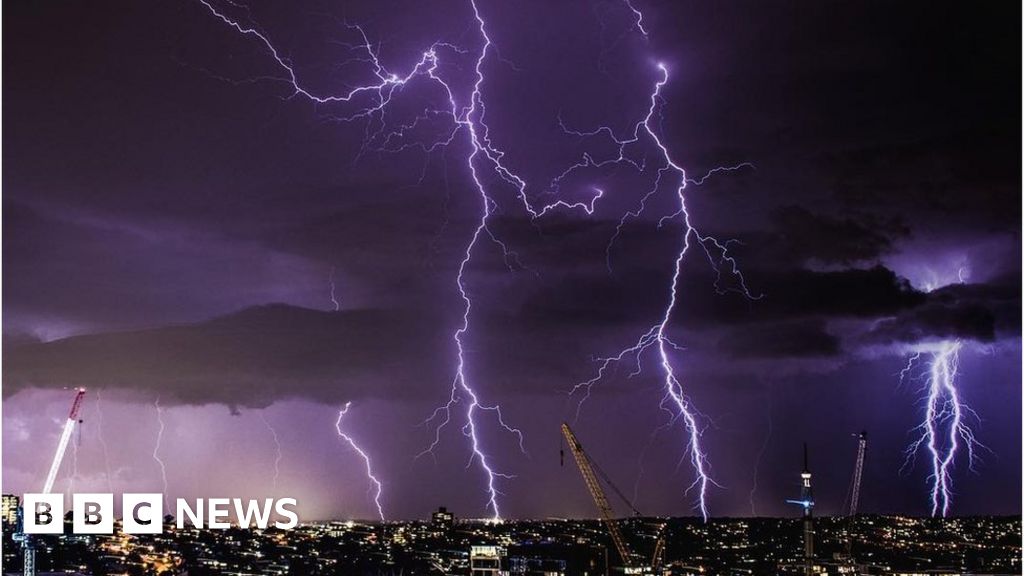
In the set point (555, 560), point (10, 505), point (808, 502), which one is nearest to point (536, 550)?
point (555, 560)

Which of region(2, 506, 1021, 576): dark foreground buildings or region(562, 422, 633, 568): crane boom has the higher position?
region(562, 422, 633, 568): crane boom

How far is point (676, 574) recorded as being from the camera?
134ft

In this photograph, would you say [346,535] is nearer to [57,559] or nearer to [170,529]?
[170,529]

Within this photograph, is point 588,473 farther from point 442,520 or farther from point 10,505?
point 442,520

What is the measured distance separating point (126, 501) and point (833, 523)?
6451 cm

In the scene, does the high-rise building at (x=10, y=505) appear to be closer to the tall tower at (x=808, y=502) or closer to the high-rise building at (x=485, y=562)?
the high-rise building at (x=485, y=562)

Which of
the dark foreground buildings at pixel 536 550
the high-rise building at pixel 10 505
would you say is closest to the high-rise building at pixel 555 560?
the dark foreground buildings at pixel 536 550

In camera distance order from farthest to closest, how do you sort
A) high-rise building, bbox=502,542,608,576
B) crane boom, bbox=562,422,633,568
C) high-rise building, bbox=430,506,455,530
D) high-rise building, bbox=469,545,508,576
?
high-rise building, bbox=430,506,455,530 < high-rise building, bbox=502,542,608,576 < high-rise building, bbox=469,545,508,576 < crane boom, bbox=562,422,633,568

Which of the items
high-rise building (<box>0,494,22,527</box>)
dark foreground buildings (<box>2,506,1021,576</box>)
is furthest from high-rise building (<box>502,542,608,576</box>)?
high-rise building (<box>0,494,22,527</box>)

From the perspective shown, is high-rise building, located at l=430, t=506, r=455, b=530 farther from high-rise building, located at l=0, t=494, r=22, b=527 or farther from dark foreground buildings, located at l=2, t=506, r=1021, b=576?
high-rise building, located at l=0, t=494, r=22, b=527

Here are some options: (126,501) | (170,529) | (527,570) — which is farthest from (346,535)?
(126,501)

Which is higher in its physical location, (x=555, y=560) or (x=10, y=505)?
(x=10, y=505)

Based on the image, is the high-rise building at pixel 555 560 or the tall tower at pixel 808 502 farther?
the high-rise building at pixel 555 560

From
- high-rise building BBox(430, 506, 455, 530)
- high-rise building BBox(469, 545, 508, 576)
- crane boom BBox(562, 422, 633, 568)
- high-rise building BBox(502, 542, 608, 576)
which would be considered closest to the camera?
crane boom BBox(562, 422, 633, 568)
